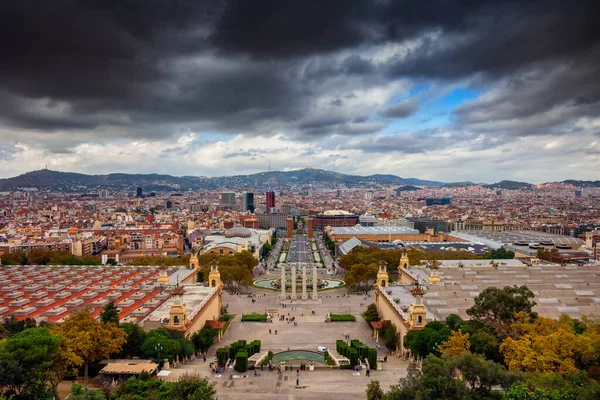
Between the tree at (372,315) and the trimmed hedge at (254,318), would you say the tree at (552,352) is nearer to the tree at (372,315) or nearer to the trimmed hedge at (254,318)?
the tree at (372,315)

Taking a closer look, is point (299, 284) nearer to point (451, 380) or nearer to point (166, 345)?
point (166, 345)

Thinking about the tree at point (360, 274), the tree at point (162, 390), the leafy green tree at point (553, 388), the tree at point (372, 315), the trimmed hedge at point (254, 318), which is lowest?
the trimmed hedge at point (254, 318)

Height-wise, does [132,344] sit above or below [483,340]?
below

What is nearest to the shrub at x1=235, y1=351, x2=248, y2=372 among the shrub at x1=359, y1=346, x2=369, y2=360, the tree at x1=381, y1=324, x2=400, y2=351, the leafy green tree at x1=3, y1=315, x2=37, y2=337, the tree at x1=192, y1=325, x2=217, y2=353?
the tree at x1=192, y1=325, x2=217, y2=353

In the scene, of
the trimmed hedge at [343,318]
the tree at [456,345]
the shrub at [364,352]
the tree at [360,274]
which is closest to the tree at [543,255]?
the tree at [360,274]

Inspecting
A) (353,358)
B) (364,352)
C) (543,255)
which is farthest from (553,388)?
(543,255)

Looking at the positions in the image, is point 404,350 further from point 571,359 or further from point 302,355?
point 571,359
